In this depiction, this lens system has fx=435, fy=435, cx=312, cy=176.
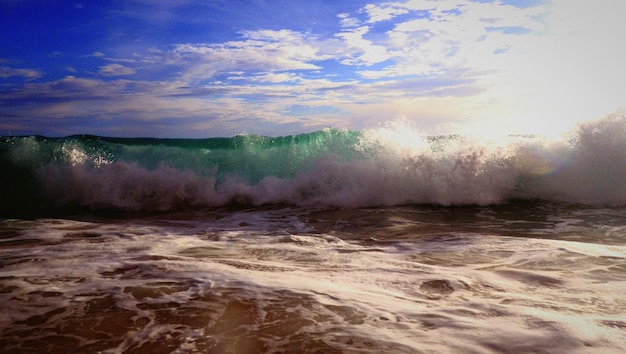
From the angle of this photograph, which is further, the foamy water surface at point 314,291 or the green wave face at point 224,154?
the green wave face at point 224,154

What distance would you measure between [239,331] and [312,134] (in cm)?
1281

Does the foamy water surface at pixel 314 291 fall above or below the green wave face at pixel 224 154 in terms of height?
below

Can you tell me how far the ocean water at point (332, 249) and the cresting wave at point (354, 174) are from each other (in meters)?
0.05

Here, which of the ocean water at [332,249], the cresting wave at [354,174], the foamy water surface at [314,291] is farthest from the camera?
the cresting wave at [354,174]

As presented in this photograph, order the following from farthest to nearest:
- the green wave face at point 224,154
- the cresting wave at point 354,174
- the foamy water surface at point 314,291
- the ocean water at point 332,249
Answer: the green wave face at point 224,154 < the cresting wave at point 354,174 < the ocean water at point 332,249 < the foamy water surface at point 314,291

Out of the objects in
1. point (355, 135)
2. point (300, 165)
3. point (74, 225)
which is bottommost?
point (74, 225)

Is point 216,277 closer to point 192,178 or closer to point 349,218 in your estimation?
point 349,218

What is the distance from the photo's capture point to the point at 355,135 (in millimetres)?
12727

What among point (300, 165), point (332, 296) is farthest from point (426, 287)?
point (300, 165)

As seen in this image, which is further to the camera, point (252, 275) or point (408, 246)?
point (408, 246)

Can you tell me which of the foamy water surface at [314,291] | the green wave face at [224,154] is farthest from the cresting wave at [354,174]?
the foamy water surface at [314,291]

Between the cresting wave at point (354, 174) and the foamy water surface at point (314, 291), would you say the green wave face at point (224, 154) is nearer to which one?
the cresting wave at point (354, 174)

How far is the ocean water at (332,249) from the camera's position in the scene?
2.65 metres

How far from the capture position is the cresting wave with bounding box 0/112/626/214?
10.2 meters
